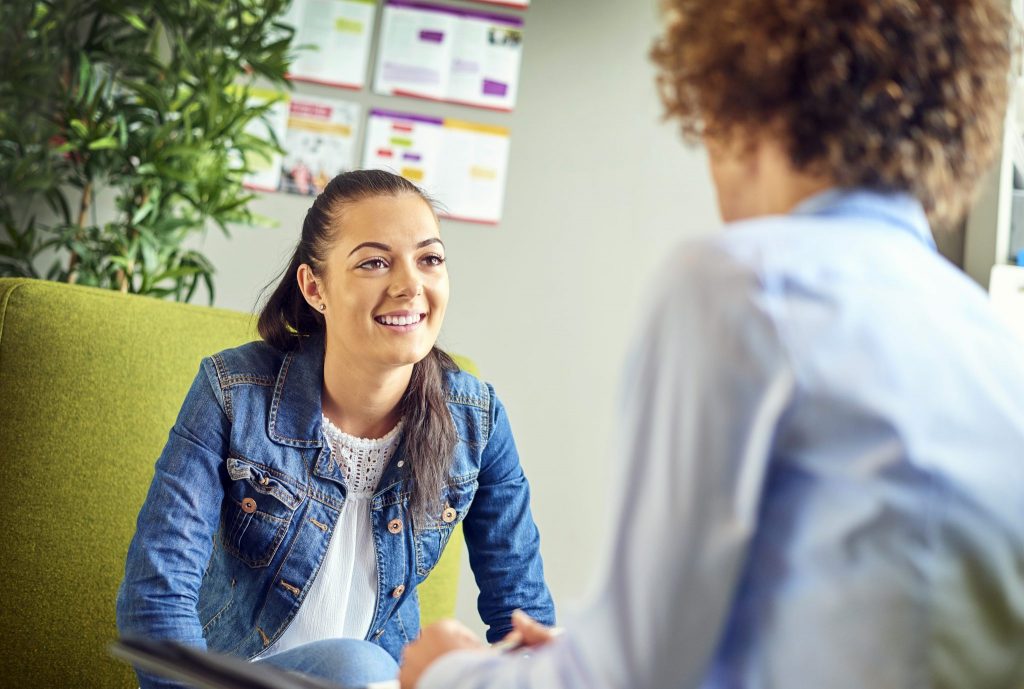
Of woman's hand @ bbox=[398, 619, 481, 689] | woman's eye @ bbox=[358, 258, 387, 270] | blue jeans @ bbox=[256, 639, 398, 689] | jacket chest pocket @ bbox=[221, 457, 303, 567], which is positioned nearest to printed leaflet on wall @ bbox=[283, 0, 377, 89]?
woman's eye @ bbox=[358, 258, 387, 270]

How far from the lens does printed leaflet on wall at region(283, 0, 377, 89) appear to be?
2994mm

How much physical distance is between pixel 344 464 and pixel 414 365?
21cm

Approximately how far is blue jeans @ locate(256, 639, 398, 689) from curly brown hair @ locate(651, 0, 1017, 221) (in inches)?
32.0

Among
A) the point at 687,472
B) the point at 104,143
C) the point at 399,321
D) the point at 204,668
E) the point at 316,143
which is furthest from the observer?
the point at 316,143

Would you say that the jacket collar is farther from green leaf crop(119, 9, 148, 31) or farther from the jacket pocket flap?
green leaf crop(119, 9, 148, 31)

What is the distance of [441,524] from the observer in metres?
1.62

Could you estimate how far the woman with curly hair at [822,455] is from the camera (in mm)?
582

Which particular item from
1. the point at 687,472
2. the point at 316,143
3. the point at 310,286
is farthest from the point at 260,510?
the point at 316,143

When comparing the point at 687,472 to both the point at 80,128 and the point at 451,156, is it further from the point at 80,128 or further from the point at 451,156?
the point at 451,156

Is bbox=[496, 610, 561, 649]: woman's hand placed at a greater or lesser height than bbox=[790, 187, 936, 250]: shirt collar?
lesser

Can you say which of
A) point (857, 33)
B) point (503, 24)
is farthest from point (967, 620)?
point (503, 24)

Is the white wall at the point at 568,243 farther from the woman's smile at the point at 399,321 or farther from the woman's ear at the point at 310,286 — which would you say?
the woman's smile at the point at 399,321

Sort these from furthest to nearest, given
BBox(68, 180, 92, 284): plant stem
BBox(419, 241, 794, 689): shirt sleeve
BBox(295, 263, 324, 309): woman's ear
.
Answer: BBox(68, 180, 92, 284): plant stem → BBox(295, 263, 324, 309): woman's ear → BBox(419, 241, 794, 689): shirt sleeve

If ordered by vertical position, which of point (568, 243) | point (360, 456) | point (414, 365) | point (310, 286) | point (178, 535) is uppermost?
point (568, 243)
